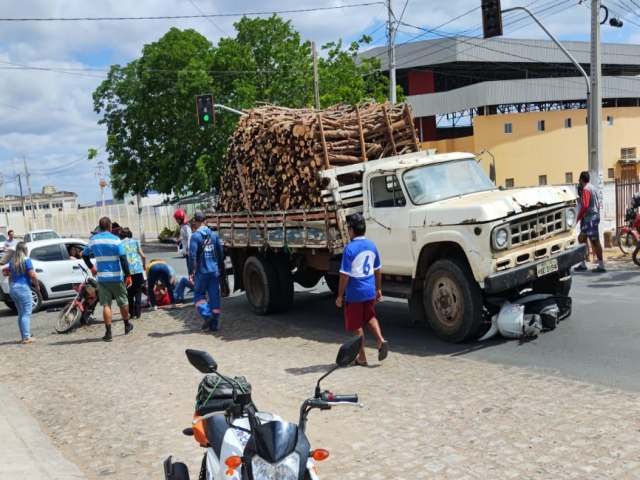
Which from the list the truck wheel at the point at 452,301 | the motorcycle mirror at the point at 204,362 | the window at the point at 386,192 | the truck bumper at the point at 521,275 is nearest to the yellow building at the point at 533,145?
the window at the point at 386,192

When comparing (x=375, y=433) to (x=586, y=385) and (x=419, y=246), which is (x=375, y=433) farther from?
(x=419, y=246)

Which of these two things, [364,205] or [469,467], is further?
[364,205]

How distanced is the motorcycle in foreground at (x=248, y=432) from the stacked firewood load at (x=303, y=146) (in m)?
6.30

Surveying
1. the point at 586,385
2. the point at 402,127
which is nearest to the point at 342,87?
the point at 402,127

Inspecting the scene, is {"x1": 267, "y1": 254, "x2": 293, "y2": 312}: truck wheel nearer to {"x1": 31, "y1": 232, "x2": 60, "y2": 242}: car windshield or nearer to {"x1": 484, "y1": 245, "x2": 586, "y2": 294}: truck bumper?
{"x1": 484, "y1": 245, "x2": 586, "y2": 294}: truck bumper

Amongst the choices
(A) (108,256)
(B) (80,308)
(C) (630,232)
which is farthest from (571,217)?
(B) (80,308)

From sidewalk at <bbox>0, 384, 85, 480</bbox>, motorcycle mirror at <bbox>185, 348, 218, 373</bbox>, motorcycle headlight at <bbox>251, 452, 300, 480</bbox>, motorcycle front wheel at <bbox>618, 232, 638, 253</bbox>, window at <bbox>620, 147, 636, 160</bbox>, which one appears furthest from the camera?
window at <bbox>620, 147, 636, 160</bbox>

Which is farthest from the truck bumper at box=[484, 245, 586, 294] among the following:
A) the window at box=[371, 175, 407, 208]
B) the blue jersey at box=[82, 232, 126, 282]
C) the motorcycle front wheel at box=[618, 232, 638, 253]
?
the motorcycle front wheel at box=[618, 232, 638, 253]

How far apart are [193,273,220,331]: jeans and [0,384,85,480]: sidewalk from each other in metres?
3.64

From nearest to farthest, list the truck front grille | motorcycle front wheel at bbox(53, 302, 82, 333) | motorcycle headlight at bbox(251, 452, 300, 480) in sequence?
motorcycle headlight at bbox(251, 452, 300, 480)
the truck front grille
motorcycle front wheel at bbox(53, 302, 82, 333)

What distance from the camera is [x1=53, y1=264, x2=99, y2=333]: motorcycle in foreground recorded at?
11.2 m

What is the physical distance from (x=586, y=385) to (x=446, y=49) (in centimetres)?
4056

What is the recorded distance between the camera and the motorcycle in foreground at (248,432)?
109 inches

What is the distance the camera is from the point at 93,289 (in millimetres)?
11398
